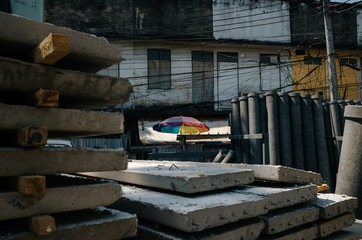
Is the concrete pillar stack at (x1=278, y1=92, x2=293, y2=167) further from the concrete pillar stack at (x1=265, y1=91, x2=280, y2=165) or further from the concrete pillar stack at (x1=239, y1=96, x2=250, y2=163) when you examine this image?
the concrete pillar stack at (x1=239, y1=96, x2=250, y2=163)

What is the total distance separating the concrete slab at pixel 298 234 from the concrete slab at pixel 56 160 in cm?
139

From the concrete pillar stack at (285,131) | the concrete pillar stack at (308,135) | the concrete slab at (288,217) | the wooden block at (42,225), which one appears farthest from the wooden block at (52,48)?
the concrete pillar stack at (308,135)

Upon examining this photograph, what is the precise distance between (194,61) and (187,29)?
1800 millimetres

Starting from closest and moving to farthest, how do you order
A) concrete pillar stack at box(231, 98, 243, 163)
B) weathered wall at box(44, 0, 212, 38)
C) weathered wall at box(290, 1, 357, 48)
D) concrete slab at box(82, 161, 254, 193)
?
1. concrete slab at box(82, 161, 254, 193)
2. concrete pillar stack at box(231, 98, 243, 163)
3. weathered wall at box(44, 0, 212, 38)
4. weathered wall at box(290, 1, 357, 48)

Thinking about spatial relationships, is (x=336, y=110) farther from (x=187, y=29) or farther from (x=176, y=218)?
(x=187, y=29)

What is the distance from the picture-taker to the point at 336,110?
24.0ft

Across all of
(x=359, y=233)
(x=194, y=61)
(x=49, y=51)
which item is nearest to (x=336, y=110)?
(x=359, y=233)

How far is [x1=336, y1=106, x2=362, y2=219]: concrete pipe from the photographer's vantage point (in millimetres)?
4562

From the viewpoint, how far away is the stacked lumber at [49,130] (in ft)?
5.80

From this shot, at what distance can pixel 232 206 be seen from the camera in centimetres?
229

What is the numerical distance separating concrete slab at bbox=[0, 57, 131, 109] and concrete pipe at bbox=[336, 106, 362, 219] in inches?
143

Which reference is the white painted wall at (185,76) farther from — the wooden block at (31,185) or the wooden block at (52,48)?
the wooden block at (31,185)

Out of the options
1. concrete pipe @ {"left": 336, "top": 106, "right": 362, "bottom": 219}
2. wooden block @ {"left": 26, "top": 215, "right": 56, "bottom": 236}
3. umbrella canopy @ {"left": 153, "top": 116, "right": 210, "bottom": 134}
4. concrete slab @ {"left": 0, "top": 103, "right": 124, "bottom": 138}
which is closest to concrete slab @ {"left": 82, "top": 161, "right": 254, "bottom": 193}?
concrete slab @ {"left": 0, "top": 103, "right": 124, "bottom": 138}

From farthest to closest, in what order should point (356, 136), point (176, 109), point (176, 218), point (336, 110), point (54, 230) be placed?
point (176, 109) < point (336, 110) < point (356, 136) < point (176, 218) < point (54, 230)
